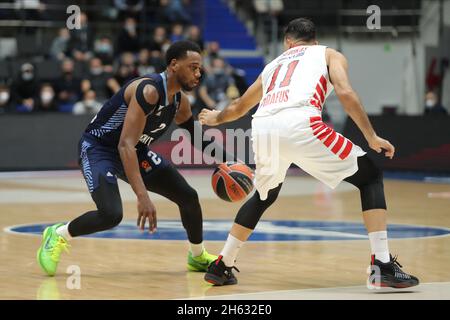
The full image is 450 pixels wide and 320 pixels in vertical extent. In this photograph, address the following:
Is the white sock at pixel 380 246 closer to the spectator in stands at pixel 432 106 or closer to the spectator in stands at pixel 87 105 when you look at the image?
the spectator in stands at pixel 87 105

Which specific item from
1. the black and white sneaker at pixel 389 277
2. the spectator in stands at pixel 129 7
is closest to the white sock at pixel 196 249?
the black and white sneaker at pixel 389 277

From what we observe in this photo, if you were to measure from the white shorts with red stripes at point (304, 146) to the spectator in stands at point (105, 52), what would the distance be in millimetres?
14354

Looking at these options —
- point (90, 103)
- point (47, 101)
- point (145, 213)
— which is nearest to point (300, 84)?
point (145, 213)

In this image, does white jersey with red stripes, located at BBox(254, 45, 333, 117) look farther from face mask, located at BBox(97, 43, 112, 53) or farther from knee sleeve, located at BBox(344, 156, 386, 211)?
face mask, located at BBox(97, 43, 112, 53)

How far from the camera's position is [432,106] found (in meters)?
20.6

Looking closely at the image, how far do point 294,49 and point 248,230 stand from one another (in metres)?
1.37

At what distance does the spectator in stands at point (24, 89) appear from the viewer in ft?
65.0

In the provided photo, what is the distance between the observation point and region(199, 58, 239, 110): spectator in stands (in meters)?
20.8

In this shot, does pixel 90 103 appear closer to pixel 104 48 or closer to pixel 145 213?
pixel 104 48

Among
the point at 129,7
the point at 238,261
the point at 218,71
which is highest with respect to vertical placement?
the point at 238,261

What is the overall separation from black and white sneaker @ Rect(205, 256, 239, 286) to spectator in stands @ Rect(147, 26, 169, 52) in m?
14.6

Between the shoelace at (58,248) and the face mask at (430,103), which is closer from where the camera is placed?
the shoelace at (58,248)

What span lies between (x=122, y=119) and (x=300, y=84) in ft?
5.22
